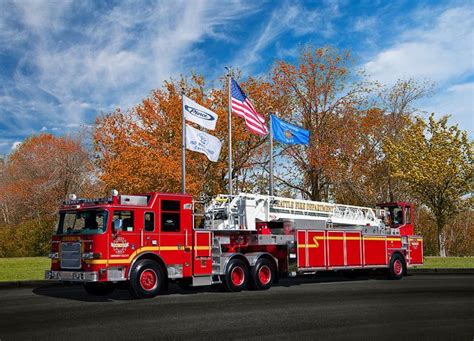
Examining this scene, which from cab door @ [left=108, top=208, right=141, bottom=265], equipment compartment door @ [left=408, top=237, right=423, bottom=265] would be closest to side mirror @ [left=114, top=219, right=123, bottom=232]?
cab door @ [left=108, top=208, right=141, bottom=265]

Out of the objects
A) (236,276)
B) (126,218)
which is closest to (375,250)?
(236,276)

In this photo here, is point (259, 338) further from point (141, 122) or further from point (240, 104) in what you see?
point (141, 122)

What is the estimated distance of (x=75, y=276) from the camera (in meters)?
13.7

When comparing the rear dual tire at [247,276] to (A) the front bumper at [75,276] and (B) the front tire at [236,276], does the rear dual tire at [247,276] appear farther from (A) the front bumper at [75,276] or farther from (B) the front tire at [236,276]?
(A) the front bumper at [75,276]

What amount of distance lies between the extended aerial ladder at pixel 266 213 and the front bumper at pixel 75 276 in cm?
426


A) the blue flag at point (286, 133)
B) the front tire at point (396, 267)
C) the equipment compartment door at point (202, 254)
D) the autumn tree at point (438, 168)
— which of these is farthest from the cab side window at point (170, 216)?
the autumn tree at point (438, 168)

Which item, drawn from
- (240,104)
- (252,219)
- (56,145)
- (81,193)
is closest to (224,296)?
(252,219)

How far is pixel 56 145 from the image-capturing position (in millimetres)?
52562

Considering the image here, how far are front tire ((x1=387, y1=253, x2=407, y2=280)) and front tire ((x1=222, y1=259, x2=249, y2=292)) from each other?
7.14 m

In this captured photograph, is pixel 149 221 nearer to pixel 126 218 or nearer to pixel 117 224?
Answer: pixel 126 218

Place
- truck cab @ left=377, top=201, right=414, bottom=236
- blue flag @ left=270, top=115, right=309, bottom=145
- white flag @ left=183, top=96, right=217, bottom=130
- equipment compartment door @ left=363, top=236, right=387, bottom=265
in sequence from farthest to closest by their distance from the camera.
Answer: blue flag @ left=270, top=115, right=309, bottom=145
truck cab @ left=377, top=201, right=414, bottom=236
white flag @ left=183, top=96, right=217, bottom=130
equipment compartment door @ left=363, top=236, right=387, bottom=265

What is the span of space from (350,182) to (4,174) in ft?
122

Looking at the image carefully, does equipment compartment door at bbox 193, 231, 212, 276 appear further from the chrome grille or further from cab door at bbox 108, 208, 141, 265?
the chrome grille

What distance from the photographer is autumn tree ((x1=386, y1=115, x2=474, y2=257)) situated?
127 ft
